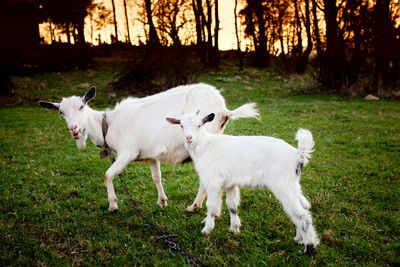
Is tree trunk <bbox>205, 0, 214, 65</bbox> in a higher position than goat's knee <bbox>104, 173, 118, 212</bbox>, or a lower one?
higher

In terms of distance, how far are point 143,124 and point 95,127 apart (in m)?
0.93

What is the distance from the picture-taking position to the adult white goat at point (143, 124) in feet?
14.5

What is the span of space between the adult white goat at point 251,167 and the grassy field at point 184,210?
0.36 meters

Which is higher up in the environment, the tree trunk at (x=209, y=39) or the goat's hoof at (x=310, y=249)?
the tree trunk at (x=209, y=39)

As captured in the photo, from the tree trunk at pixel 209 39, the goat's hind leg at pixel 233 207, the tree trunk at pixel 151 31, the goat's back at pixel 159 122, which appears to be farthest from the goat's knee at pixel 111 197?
the tree trunk at pixel 209 39

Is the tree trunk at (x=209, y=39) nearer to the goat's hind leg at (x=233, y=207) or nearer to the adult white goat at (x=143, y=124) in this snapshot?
the adult white goat at (x=143, y=124)

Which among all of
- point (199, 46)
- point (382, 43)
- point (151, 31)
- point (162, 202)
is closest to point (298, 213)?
point (162, 202)

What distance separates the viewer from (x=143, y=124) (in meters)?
4.55

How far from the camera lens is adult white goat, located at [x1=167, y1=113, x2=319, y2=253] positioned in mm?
3143

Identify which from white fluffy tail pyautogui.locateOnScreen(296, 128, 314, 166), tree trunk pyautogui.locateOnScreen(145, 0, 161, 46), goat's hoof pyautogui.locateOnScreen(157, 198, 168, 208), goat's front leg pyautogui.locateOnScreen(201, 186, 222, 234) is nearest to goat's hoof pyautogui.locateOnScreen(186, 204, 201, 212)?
goat's hoof pyautogui.locateOnScreen(157, 198, 168, 208)

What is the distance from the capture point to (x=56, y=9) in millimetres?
26438

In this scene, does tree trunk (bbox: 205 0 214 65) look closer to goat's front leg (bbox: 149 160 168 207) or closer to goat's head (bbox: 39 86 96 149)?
goat's front leg (bbox: 149 160 168 207)

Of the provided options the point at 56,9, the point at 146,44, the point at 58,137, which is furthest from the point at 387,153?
→ the point at 56,9

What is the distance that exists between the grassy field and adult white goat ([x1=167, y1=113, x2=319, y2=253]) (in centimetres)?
36
